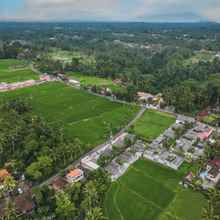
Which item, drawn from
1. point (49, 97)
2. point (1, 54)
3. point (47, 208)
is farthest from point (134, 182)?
point (1, 54)

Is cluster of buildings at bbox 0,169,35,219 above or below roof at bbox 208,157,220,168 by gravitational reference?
below

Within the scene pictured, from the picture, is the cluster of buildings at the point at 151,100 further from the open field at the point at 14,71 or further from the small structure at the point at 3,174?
the open field at the point at 14,71

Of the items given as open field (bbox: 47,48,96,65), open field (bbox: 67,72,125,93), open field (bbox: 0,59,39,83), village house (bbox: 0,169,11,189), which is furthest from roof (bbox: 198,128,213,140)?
open field (bbox: 47,48,96,65)

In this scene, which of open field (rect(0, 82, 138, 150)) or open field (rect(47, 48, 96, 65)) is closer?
open field (rect(0, 82, 138, 150))

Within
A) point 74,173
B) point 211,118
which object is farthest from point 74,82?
point 74,173

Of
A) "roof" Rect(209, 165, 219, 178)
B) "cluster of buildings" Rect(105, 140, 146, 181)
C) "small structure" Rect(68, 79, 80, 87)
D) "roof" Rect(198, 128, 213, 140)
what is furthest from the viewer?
"small structure" Rect(68, 79, 80, 87)

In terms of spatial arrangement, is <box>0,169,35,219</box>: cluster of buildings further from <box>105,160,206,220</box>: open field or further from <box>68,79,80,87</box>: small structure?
<box>68,79,80,87</box>: small structure

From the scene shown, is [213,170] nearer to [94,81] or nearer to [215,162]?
[215,162]

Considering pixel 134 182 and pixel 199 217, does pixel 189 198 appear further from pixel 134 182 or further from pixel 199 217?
pixel 134 182

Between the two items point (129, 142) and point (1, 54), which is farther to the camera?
point (1, 54)
